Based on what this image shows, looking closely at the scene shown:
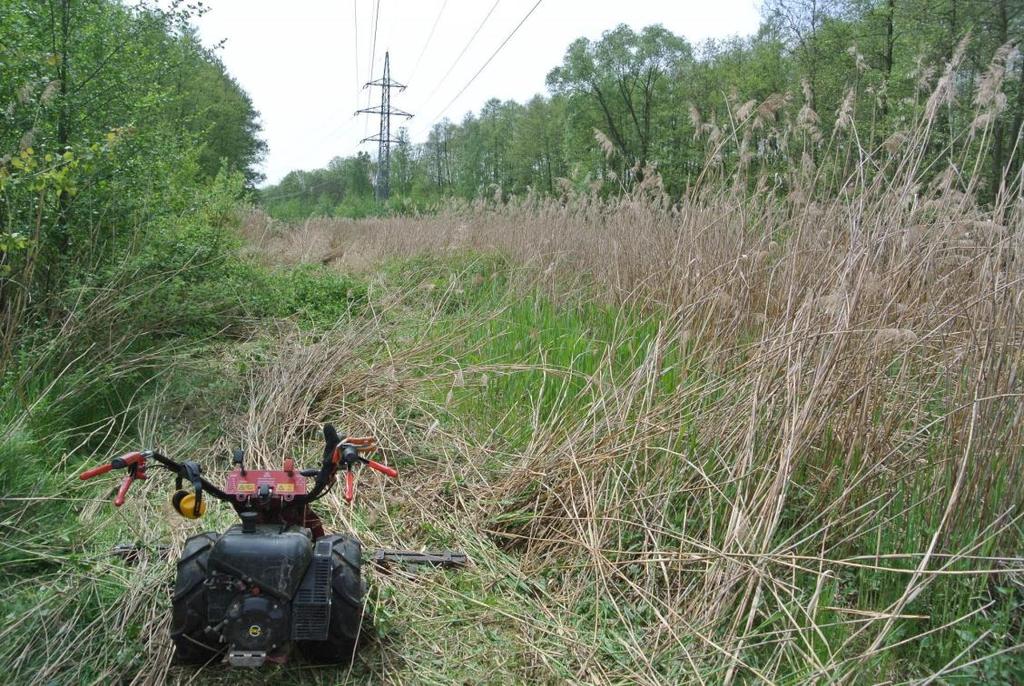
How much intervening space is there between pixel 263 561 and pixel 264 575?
4 centimetres

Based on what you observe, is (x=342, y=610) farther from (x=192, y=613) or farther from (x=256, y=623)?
(x=192, y=613)

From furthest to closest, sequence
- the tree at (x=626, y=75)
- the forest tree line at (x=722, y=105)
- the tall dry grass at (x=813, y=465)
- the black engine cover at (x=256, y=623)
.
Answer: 1. the tree at (x=626, y=75)
2. the forest tree line at (x=722, y=105)
3. the tall dry grass at (x=813, y=465)
4. the black engine cover at (x=256, y=623)

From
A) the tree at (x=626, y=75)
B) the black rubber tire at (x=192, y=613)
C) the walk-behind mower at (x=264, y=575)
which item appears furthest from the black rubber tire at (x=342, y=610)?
the tree at (x=626, y=75)

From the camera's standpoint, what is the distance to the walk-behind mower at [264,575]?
213cm

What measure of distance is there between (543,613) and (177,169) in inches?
297

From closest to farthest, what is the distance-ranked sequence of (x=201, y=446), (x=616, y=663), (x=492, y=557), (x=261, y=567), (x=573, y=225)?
(x=261, y=567), (x=616, y=663), (x=492, y=557), (x=201, y=446), (x=573, y=225)

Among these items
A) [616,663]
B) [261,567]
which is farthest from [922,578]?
[261,567]

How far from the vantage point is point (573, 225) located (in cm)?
712

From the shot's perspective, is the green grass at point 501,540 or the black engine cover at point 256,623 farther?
the green grass at point 501,540

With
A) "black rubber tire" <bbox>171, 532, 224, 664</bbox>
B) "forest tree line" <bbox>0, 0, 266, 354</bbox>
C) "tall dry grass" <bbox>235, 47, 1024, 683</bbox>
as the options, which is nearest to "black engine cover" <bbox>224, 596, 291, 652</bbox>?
"black rubber tire" <bbox>171, 532, 224, 664</bbox>

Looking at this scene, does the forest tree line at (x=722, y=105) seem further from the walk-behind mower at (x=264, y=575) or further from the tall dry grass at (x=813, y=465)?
the walk-behind mower at (x=264, y=575)

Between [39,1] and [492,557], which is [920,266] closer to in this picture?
[492,557]

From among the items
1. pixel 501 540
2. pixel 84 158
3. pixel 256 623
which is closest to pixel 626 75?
pixel 84 158

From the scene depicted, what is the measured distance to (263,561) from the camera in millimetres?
2146
